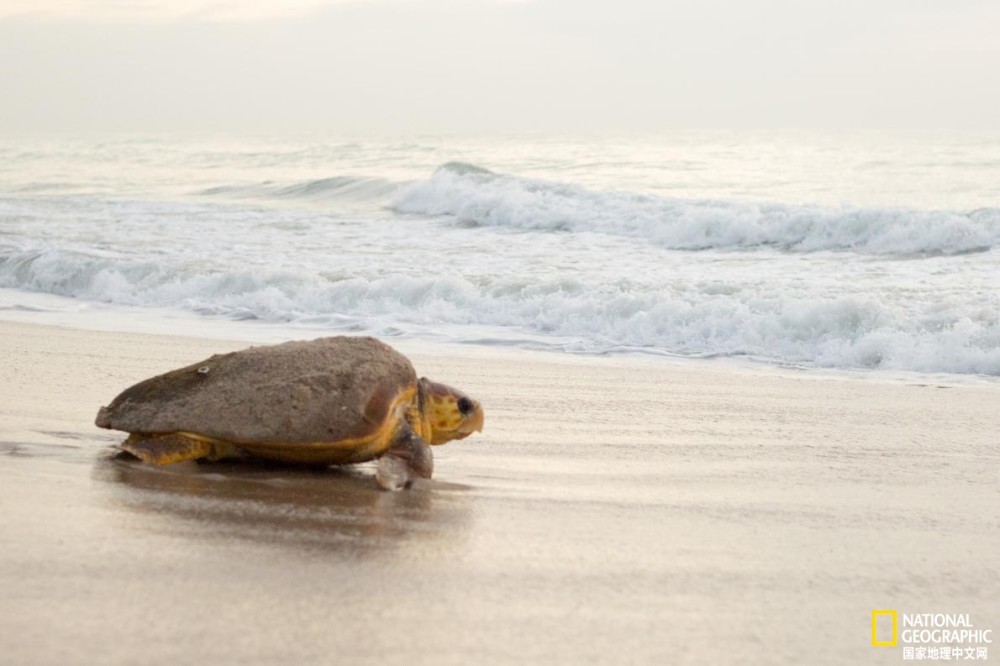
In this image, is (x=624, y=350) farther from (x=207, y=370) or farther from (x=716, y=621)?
(x=716, y=621)

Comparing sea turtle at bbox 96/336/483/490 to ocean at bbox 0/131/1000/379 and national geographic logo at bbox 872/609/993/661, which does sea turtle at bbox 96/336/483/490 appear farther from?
ocean at bbox 0/131/1000/379

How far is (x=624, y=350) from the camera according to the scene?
27.6 feet

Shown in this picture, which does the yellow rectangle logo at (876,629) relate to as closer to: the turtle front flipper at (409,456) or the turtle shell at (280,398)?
the turtle front flipper at (409,456)

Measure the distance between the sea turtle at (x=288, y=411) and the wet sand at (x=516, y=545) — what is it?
93 millimetres

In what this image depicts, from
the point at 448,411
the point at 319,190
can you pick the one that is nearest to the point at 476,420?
the point at 448,411

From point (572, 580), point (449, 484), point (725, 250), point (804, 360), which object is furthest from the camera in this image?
point (725, 250)

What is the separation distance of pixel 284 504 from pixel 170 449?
0.63 meters

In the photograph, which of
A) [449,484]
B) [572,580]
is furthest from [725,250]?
[572,580]

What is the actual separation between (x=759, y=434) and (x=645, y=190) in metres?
18.1

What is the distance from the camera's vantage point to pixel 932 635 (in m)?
2.68

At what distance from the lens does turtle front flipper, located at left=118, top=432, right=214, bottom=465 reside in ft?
12.7

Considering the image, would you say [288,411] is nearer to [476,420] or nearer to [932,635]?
[476,420]

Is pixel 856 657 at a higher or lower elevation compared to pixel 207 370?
lower

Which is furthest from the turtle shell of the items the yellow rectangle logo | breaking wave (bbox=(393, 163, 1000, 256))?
breaking wave (bbox=(393, 163, 1000, 256))
